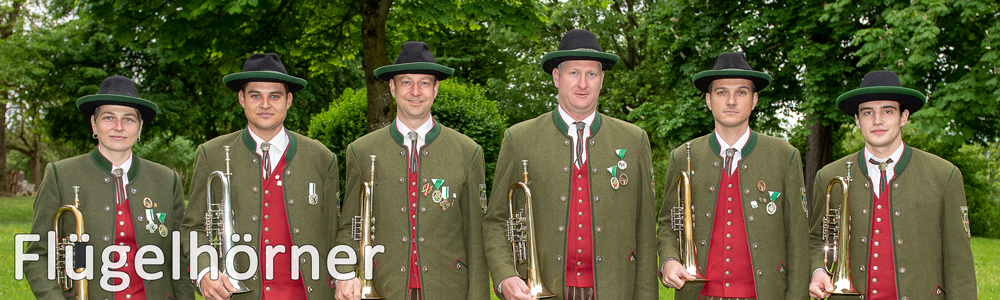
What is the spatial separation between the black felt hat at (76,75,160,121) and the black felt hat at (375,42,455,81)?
5.47 feet

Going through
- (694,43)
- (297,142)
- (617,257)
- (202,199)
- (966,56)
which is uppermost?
(694,43)

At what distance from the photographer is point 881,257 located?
5078 millimetres

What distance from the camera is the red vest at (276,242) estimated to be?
488cm

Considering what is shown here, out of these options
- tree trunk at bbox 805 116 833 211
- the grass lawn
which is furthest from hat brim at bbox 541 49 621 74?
tree trunk at bbox 805 116 833 211

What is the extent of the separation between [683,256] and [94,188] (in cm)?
410

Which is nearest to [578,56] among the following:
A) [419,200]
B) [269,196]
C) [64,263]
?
[419,200]

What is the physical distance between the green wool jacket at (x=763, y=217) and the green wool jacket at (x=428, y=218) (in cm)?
137

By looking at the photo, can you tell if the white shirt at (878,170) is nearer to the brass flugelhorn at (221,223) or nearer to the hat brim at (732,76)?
the hat brim at (732,76)


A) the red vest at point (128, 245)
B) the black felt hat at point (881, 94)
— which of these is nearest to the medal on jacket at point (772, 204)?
the black felt hat at point (881, 94)

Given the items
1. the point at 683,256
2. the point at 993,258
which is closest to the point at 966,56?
the point at 993,258

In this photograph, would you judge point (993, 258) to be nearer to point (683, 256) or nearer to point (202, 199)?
point (683, 256)

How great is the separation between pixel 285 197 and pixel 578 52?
7.37 feet

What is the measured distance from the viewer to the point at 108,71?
29219 mm

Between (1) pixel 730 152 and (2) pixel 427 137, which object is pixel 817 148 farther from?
(2) pixel 427 137
